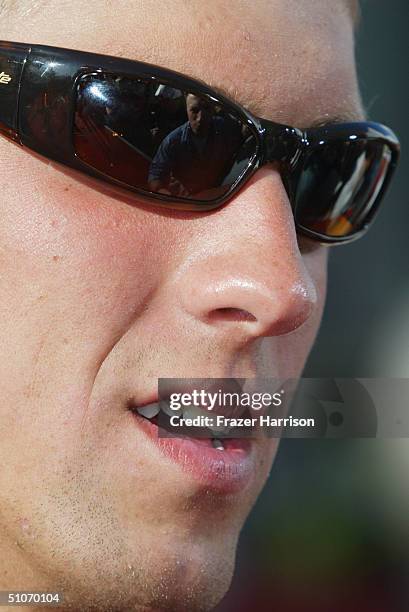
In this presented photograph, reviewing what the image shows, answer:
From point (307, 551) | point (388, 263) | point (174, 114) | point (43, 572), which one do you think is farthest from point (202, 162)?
point (307, 551)

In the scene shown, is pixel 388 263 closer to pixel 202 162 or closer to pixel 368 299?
pixel 368 299

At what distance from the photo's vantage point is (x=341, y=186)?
1050mm

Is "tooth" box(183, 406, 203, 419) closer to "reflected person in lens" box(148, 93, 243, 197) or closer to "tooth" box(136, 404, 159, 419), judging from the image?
"tooth" box(136, 404, 159, 419)

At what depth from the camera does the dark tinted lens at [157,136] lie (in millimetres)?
803

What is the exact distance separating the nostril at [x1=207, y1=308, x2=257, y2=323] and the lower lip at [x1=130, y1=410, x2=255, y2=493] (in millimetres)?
146

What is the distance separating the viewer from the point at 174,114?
0.82 meters

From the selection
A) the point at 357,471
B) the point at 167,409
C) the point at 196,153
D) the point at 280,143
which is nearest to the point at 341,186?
the point at 280,143

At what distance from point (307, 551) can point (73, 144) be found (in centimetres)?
98

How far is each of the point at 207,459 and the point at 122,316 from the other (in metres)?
0.20

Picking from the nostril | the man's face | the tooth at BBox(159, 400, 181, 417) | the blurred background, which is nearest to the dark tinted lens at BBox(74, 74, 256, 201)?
the man's face
